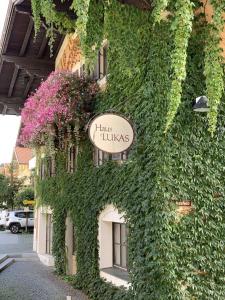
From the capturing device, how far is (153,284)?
678 cm

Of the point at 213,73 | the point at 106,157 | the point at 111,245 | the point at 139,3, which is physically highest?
the point at 139,3

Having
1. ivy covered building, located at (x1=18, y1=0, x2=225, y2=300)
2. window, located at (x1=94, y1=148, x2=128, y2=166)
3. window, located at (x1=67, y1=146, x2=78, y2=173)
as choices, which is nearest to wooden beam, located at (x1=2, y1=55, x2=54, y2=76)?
window, located at (x1=67, y1=146, x2=78, y2=173)

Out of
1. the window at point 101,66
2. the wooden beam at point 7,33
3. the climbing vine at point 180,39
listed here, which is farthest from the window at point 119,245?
the wooden beam at point 7,33

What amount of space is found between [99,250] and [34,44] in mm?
7156

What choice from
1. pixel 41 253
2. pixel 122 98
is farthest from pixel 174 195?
pixel 41 253

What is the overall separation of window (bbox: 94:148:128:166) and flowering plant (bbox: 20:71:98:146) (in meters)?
0.78

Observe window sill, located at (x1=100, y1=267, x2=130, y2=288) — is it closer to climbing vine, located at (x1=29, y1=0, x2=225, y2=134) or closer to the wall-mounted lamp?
climbing vine, located at (x1=29, y1=0, x2=225, y2=134)

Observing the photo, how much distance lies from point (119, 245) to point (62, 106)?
3281 mm

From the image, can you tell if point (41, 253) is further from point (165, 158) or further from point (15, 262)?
point (165, 158)

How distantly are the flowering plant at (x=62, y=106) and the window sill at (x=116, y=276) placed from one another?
3.16 meters

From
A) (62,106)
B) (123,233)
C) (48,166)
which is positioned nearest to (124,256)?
(123,233)

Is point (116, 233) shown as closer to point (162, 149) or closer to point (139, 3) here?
point (162, 149)

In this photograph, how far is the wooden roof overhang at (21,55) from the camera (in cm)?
1134

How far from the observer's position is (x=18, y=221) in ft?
106
